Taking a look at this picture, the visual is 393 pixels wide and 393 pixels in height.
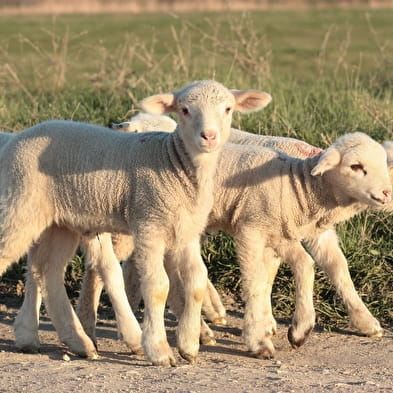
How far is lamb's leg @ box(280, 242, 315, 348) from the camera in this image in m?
7.37

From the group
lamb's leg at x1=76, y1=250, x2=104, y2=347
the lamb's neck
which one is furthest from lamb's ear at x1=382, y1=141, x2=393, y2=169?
lamb's leg at x1=76, y1=250, x2=104, y2=347

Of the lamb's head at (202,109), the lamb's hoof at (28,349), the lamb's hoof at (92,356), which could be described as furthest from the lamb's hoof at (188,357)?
the lamb's head at (202,109)

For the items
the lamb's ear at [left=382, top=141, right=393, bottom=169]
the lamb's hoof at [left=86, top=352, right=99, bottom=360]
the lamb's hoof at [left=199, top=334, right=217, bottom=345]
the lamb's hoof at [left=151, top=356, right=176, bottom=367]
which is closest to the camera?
the lamb's hoof at [left=151, top=356, right=176, bottom=367]

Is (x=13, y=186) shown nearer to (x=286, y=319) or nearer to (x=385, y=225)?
(x=286, y=319)

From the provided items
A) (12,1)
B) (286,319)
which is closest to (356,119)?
(286,319)

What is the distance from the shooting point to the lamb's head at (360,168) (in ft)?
23.5

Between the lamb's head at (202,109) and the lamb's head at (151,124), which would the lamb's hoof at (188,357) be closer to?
the lamb's head at (202,109)

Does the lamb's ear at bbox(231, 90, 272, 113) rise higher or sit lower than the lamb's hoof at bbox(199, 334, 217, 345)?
higher

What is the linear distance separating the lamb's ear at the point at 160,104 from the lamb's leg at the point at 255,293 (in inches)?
40.0

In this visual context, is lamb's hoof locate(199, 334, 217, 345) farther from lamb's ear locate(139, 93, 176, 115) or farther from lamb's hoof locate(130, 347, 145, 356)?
lamb's ear locate(139, 93, 176, 115)

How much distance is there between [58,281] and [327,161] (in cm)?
181

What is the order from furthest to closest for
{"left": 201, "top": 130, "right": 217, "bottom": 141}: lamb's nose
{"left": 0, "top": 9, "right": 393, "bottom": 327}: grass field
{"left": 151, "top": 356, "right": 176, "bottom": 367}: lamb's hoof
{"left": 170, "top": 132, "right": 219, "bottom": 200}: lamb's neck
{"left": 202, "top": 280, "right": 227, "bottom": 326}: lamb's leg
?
{"left": 0, "top": 9, "right": 393, "bottom": 327}: grass field < {"left": 202, "top": 280, "right": 227, "bottom": 326}: lamb's leg < {"left": 170, "top": 132, "right": 219, "bottom": 200}: lamb's neck < {"left": 151, "top": 356, "right": 176, "bottom": 367}: lamb's hoof < {"left": 201, "top": 130, "right": 217, "bottom": 141}: lamb's nose

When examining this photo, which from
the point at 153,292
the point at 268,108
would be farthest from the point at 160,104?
the point at 268,108

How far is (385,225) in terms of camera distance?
867 centimetres
